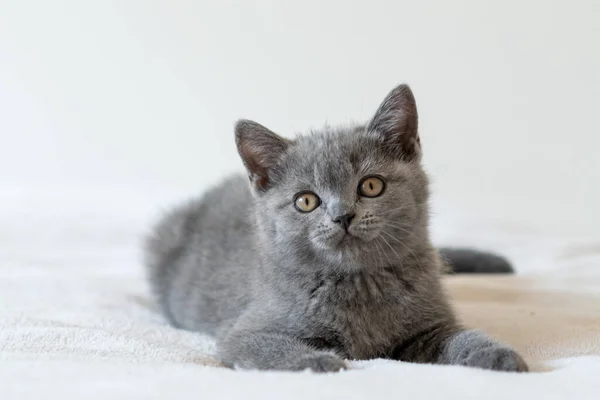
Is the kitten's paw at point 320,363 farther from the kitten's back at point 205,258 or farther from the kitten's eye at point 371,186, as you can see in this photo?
the kitten's back at point 205,258

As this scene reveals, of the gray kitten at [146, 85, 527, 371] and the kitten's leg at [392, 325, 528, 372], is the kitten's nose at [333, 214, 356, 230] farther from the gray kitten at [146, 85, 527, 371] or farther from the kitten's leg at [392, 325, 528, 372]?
the kitten's leg at [392, 325, 528, 372]

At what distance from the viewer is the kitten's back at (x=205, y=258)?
168 centimetres

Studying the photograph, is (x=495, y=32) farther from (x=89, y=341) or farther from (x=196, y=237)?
(x=89, y=341)

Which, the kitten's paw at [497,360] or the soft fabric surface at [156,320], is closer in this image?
the soft fabric surface at [156,320]

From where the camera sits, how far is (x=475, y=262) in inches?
87.1

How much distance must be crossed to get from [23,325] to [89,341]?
21 centimetres

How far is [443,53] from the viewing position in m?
2.98

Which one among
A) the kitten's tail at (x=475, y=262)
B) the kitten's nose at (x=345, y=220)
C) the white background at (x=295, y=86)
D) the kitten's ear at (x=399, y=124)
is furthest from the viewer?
the white background at (x=295, y=86)

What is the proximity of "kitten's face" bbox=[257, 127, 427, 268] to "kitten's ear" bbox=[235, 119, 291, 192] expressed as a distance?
0.17 ft

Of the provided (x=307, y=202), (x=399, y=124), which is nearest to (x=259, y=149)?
(x=307, y=202)

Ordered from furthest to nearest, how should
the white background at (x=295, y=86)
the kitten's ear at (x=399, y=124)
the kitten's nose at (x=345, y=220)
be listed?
the white background at (x=295, y=86)
the kitten's ear at (x=399, y=124)
the kitten's nose at (x=345, y=220)

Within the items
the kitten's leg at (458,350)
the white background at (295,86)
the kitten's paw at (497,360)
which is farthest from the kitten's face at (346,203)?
the white background at (295,86)

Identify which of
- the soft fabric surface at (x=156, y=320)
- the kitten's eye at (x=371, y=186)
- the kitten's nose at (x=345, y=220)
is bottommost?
the soft fabric surface at (x=156, y=320)

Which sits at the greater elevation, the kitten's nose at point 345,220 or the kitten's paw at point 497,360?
the kitten's nose at point 345,220
